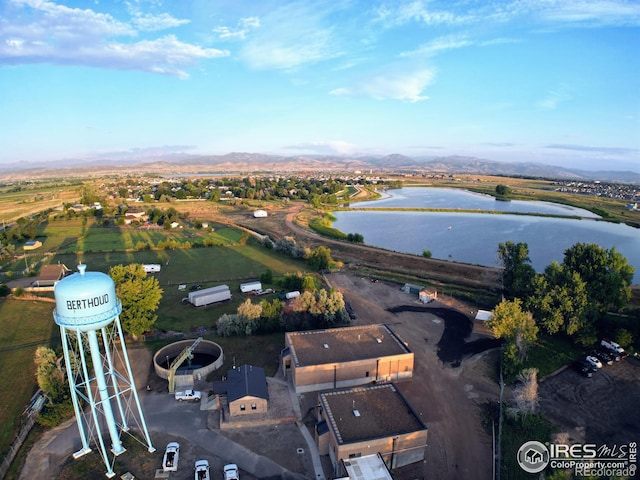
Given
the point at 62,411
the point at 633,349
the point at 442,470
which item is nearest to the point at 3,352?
the point at 62,411

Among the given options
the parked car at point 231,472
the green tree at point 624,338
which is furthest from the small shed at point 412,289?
the parked car at point 231,472

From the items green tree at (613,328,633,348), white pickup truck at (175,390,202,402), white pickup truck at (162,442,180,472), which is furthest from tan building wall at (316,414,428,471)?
green tree at (613,328,633,348)

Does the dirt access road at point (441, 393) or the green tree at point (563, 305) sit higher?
the green tree at point (563, 305)

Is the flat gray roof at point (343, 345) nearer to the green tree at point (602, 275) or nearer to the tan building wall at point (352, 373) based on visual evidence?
the tan building wall at point (352, 373)

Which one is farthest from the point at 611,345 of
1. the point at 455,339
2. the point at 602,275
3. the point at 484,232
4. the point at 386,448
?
the point at 484,232

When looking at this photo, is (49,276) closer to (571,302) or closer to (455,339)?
(455,339)
